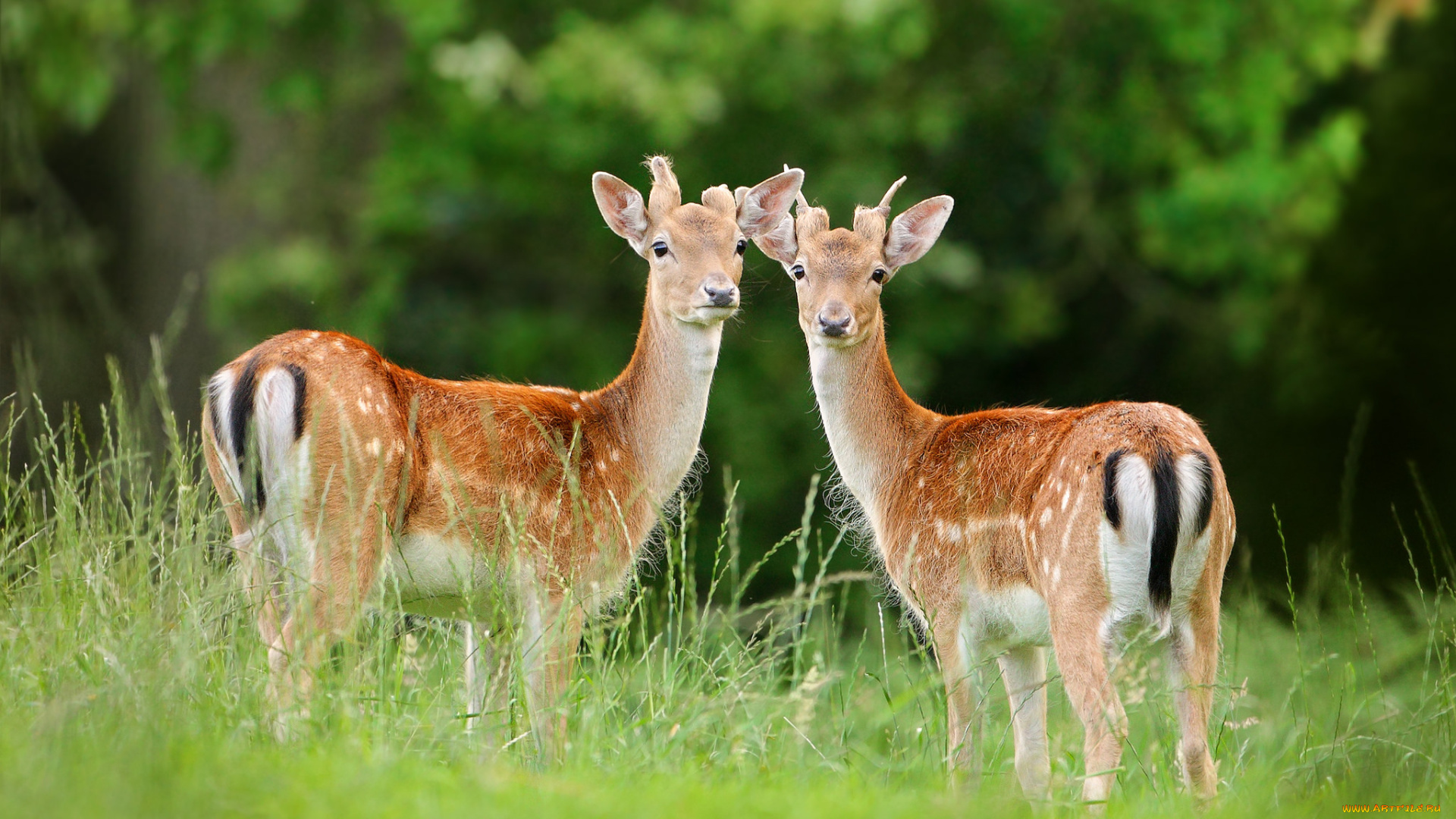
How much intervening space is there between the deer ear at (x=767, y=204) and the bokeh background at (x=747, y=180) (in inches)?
145

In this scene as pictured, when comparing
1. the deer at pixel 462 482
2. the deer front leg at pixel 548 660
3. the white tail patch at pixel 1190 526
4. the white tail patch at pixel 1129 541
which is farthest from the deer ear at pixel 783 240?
the white tail patch at pixel 1190 526

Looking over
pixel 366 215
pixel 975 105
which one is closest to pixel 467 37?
pixel 366 215

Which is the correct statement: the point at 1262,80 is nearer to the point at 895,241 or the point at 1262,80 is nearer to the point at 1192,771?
the point at 895,241

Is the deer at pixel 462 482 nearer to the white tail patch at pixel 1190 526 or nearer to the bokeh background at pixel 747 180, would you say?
the white tail patch at pixel 1190 526

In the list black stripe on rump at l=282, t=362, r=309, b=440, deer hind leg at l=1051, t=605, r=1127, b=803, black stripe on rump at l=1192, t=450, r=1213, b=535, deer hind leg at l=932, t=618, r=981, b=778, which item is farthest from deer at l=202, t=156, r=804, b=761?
black stripe on rump at l=1192, t=450, r=1213, b=535

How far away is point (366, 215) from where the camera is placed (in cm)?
1002

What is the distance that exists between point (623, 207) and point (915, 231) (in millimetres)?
1080

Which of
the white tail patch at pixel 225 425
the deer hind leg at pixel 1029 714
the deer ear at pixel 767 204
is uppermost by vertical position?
the deer ear at pixel 767 204

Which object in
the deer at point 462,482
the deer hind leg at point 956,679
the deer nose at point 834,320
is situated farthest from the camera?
the deer nose at point 834,320

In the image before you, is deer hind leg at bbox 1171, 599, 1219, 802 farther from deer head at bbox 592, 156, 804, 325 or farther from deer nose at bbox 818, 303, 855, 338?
deer head at bbox 592, 156, 804, 325

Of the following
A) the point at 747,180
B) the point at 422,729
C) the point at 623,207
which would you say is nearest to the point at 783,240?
the point at 623,207

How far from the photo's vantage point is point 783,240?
5.39 m

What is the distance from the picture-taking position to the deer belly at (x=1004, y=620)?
439cm

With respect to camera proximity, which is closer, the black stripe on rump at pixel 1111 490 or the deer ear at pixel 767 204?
the black stripe on rump at pixel 1111 490
